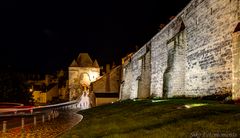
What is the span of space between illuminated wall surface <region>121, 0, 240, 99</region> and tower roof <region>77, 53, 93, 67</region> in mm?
57719

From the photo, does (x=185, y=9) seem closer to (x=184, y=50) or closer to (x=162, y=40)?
(x=184, y=50)

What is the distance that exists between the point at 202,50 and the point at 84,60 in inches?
2773

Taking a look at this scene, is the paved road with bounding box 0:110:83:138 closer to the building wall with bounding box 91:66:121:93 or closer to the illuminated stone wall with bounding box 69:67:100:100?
the building wall with bounding box 91:66:121:93

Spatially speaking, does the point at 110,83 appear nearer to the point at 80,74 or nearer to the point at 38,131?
the point at 80,74

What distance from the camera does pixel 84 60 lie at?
88.4 m

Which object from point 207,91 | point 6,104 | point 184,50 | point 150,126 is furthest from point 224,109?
point 6,104

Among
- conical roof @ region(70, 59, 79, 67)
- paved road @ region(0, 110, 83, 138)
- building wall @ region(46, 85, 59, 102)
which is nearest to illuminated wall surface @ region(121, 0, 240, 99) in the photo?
paved road @ region(0, 110, 83, 138)

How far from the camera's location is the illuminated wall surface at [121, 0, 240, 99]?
50.4ft

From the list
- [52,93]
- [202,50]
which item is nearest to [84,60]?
[52,93]

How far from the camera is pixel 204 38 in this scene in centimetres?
1908

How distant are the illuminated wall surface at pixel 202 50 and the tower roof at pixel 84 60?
189 ft

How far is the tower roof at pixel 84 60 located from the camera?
87175 millimetres

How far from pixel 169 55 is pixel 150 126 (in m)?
13.8

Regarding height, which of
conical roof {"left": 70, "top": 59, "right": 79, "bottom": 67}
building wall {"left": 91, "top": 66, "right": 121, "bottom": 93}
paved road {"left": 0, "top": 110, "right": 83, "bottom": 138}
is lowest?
paved road {"left": 0, "top": 110, "right": 83, "bottom": 138}
